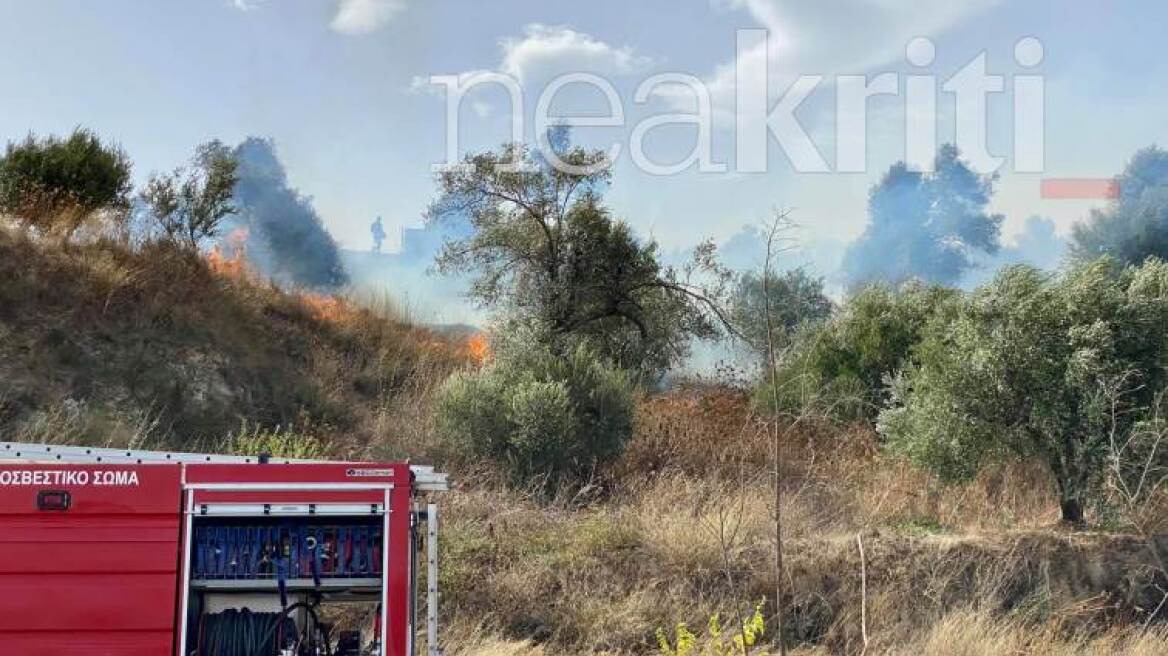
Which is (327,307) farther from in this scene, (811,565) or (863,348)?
(811,565)

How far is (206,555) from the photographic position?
4824 mm

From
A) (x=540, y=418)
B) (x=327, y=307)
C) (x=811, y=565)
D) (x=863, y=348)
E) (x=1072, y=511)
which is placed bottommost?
(x=811, y=565)

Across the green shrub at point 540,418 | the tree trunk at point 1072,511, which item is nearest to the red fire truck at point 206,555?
the green shrub at point 540,418

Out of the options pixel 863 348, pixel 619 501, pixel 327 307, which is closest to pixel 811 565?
pixel 619 501

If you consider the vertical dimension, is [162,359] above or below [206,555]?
above

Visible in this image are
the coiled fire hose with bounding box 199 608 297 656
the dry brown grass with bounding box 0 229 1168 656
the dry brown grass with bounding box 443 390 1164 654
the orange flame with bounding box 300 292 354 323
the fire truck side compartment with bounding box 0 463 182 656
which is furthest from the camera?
the orange flame with bounding box 300 292 354 323

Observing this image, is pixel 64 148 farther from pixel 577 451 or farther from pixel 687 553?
pixel 687 553

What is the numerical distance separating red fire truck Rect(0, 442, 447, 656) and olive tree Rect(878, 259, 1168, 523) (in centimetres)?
782

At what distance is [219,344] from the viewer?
16.9m

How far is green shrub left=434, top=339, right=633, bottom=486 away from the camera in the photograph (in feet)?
42.5

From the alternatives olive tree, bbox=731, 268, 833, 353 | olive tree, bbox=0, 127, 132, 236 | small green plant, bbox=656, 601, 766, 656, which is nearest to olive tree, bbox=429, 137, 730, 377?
olive tree, bbox=731, 268, 833, 353

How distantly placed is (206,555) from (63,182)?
49.7 ft

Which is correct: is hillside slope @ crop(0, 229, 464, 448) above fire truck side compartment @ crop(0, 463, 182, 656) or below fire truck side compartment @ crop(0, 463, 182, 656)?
above

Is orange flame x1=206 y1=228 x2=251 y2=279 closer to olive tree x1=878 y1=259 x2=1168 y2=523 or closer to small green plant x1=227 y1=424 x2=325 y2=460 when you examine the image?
small green plant x1=227 y1=424 x2=325 y2=460
